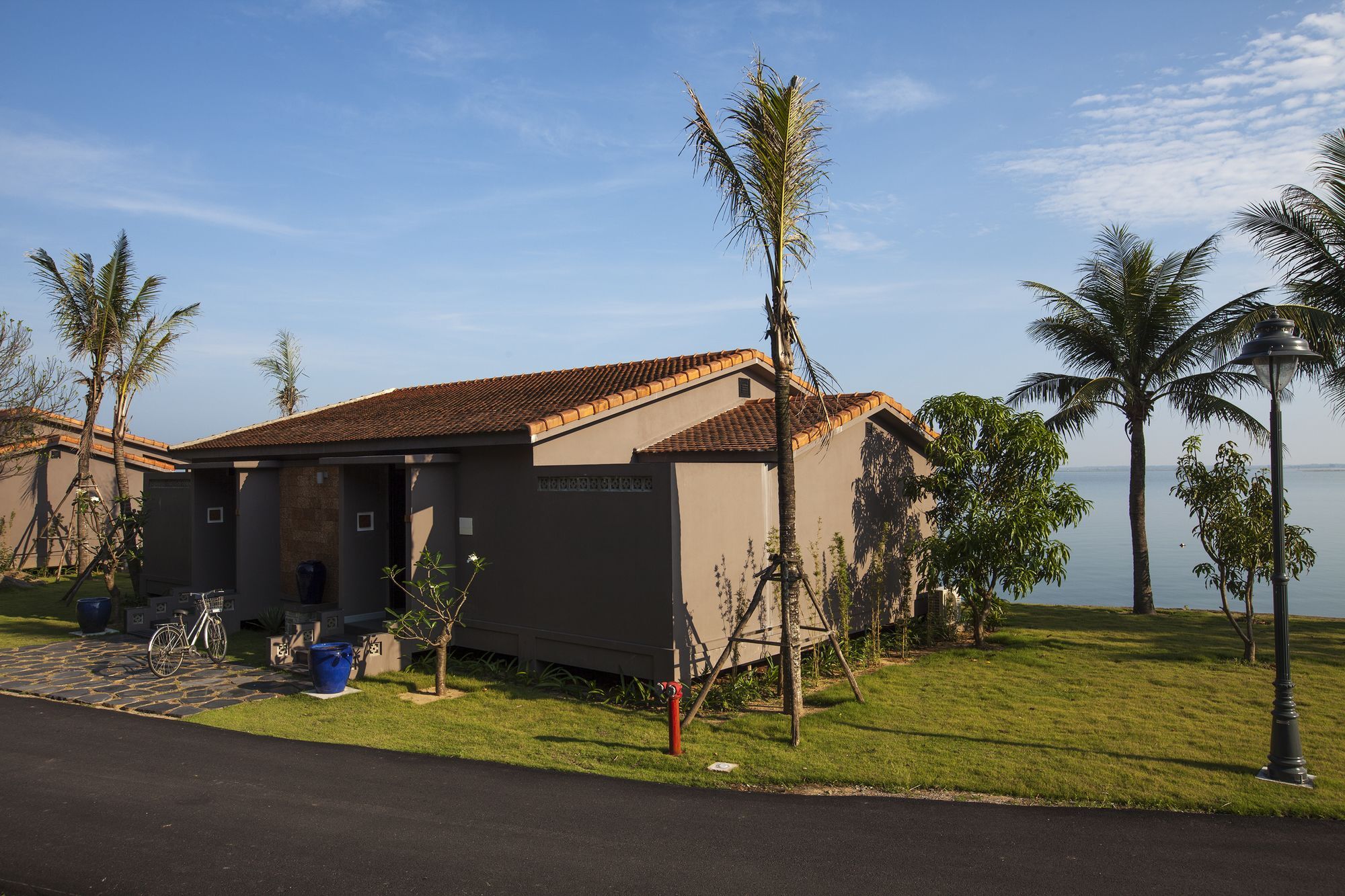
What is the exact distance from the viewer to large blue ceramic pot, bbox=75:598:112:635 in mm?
14648

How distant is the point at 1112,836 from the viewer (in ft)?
20.9

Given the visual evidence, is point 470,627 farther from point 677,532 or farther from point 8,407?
point 8,407

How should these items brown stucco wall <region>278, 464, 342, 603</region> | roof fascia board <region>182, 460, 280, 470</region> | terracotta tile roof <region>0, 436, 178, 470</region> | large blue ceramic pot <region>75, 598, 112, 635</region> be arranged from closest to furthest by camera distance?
large blue ceramic pot <region>75, 598, 112, 635</region>, brown stucco wall <region>278, 464, 342, 603</region>, roof fascia board <region>182, 460, 280, 470</region>, terracotta tile roof <region>0, 436, 178, 470</region>

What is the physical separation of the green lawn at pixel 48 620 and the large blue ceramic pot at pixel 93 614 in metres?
0.36

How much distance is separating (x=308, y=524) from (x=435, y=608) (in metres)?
5.31

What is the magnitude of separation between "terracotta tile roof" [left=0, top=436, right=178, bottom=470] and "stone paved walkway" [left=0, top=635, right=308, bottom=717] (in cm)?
980

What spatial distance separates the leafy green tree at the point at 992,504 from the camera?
42.0ft

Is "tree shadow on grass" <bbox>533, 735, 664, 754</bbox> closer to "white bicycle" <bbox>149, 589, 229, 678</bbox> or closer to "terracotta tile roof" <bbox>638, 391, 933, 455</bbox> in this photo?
"terracotta tile roof" <bbox>638, 391, 933, 455</bbox>

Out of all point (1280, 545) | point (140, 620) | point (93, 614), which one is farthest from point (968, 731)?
point (93, 614)

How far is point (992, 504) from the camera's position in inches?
527

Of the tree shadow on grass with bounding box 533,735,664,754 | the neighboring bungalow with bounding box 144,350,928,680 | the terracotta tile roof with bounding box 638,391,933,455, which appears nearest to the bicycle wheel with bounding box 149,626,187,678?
the neighboring bungalow with bounding box 144,350,928,680

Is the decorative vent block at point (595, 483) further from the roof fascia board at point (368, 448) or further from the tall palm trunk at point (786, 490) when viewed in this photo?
the tall palm trunk at point (786, 490)

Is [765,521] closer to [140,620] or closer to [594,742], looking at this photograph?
[594,742]

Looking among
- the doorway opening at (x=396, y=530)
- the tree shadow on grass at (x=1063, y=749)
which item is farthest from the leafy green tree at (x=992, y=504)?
the doorway opening at (x=396, y=530)
